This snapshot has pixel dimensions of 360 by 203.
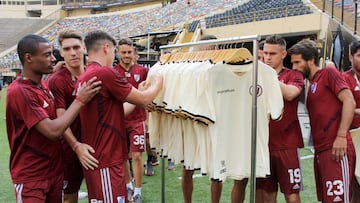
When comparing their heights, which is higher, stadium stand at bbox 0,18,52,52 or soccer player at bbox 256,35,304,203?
stadium stand at bbox 0,18,52,52

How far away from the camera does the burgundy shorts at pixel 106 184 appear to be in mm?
3045

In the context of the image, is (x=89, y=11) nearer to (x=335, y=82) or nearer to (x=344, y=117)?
(x=335, y=82)

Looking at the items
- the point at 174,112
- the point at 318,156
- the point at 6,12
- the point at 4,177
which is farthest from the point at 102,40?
the point at 6,12

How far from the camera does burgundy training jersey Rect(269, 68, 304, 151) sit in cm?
367

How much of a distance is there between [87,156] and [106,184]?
0.83 feet

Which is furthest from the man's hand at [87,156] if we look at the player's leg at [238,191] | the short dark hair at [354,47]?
the short dark hair at [354,47]

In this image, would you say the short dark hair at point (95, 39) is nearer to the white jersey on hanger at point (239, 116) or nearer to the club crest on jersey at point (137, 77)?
the white jersey on hanger at point (239, 116)

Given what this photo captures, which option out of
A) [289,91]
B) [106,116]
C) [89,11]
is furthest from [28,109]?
[89,11]

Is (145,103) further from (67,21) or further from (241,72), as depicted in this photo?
(67,21)

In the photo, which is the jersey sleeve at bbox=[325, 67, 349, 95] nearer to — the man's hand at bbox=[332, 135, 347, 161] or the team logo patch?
the team logo patch

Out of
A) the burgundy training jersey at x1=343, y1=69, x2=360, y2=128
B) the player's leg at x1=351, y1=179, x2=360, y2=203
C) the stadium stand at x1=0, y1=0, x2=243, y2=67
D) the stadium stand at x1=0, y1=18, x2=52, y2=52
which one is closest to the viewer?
the burgundy training jersey at x1=343, y1=69, x2=360, y2=128

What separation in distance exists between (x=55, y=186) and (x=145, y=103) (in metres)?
0.90

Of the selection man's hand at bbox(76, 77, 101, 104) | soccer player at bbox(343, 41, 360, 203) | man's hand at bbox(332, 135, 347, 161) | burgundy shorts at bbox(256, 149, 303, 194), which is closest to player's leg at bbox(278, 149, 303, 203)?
burgundy shorts at bbox(256, 149, 303, 194)

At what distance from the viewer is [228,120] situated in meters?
3.22
